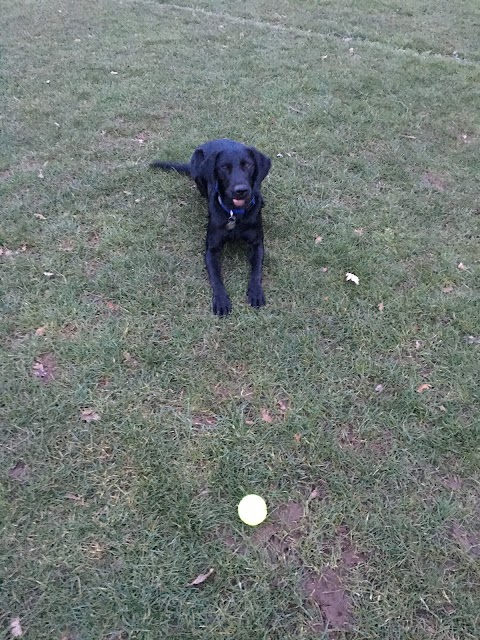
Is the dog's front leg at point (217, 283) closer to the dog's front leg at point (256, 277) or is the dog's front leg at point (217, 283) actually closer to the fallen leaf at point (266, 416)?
the dog's front leg at point (256, 277)

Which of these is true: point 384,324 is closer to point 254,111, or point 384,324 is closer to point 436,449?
point 436,449

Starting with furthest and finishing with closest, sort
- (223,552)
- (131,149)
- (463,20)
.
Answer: (463,20)
(131,149)
(223,552)

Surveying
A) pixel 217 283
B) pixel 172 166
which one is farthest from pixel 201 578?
pixel 172 166

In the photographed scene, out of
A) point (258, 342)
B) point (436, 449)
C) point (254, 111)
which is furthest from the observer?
point (254, 111)

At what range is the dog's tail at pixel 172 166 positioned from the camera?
4.38 metres

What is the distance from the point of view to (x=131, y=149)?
190 inches

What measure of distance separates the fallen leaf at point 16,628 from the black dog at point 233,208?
1.88m

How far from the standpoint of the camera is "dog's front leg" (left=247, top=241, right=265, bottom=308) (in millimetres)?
3305

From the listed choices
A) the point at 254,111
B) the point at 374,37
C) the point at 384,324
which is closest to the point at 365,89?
the point at 254,111

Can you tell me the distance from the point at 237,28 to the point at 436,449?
7.11 m

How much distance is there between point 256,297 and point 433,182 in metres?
2.33

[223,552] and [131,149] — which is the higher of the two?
[131,149]

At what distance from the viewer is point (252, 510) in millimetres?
2330

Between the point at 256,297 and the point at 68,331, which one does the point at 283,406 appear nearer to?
the point at 256,297
